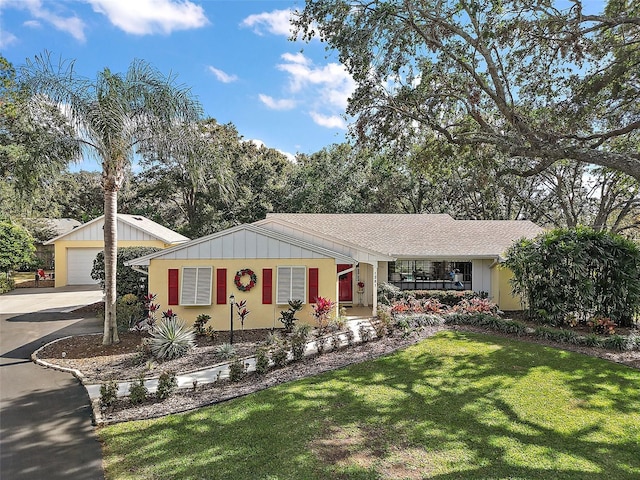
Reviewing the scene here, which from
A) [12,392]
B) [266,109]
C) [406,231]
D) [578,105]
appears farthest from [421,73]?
[12,392]

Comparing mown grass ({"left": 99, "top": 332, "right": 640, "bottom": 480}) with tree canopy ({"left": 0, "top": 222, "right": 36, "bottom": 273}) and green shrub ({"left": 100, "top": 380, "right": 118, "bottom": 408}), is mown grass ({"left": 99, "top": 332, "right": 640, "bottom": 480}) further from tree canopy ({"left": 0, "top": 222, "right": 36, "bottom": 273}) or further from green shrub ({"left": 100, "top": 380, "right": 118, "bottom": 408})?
tree canopy ({"left": 0, "top": 222, "right": 36, "bottom": 273})

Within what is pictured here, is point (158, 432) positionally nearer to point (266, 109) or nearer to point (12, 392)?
point (12, 392)

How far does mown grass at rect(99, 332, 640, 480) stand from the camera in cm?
484

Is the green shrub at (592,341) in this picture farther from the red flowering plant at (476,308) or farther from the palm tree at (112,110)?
the palm tree at (112,110)

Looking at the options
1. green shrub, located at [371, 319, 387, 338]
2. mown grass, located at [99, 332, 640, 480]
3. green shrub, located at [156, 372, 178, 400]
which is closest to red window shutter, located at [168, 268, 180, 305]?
green shrub, located at [156, 372, 178, 400]

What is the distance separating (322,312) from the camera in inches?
447

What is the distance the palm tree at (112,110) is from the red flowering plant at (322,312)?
19.8 feet

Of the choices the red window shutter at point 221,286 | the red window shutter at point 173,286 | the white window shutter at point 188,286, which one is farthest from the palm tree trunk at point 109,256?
the red window shutter at point 221,286

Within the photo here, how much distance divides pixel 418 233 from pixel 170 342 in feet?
44.3

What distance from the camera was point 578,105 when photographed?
11750mm

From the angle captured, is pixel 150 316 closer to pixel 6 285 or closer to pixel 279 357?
pixel 279 357

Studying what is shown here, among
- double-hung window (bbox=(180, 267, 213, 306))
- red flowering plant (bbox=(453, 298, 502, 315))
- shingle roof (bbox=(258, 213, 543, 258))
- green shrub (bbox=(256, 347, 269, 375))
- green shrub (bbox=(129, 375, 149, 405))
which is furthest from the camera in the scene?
shingle roof (bbox=(258, 213, 543, 258))

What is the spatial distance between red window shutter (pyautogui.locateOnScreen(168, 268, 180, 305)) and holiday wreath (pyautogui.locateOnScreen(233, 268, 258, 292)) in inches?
76.8

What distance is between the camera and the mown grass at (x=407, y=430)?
4.84 m
